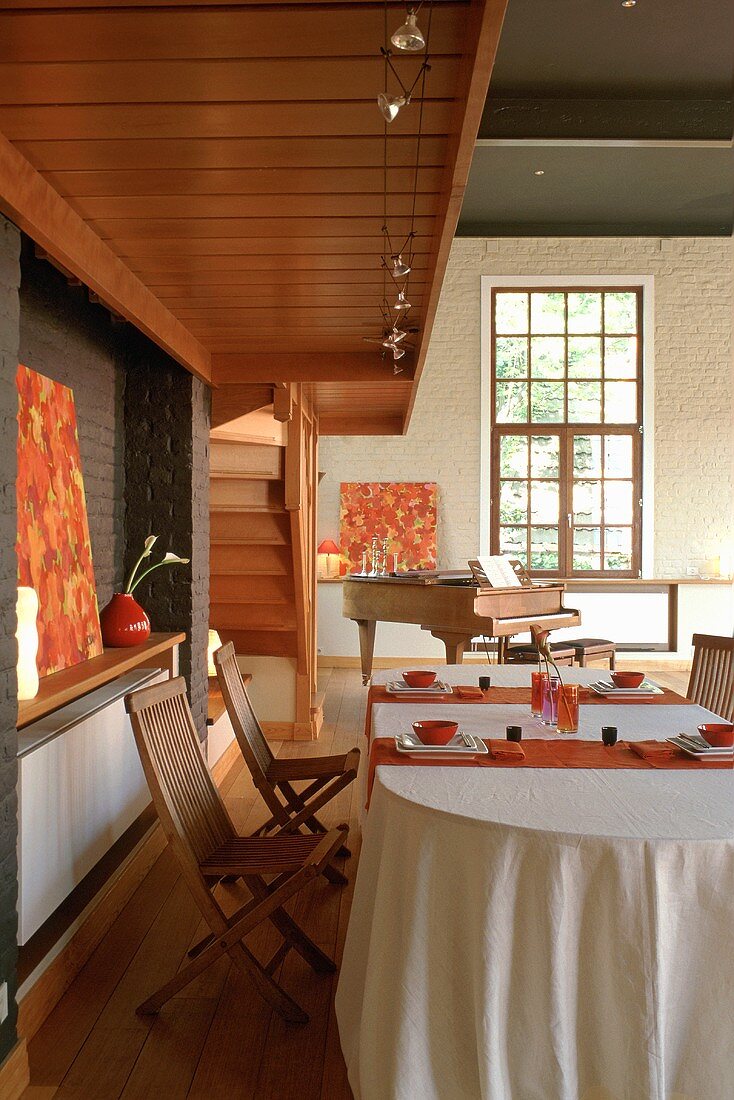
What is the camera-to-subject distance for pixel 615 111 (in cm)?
737

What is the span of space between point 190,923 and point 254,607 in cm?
328

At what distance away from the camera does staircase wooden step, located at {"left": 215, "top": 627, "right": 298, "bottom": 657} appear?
6754 millimetres

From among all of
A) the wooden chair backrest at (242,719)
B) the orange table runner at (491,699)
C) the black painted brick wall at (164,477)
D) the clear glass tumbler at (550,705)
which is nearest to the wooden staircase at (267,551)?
the black painted brick wall at (164,477)

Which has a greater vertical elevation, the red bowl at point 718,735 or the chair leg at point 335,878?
the red bowl at point 718,735

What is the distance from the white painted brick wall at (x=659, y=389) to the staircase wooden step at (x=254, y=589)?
414 cm

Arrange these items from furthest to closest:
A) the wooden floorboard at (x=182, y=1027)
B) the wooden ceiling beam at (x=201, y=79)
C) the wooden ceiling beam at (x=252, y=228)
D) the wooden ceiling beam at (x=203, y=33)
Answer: the wooden ceiling beam at (x=252, y=228) < the wooden floorboard at (x=182, y=1027) < the wooden ceiling beam at (x=201, y=79) < the wooden ceiling beam at (x=203, y=33)

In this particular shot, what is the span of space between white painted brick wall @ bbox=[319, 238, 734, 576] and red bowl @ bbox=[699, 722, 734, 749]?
7.55 metres

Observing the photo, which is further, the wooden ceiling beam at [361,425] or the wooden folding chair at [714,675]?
the wooden ceiling beam at [361,425]

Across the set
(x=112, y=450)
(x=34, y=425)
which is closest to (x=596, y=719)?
(x=34, y=425)

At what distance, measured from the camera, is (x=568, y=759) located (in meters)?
2.83

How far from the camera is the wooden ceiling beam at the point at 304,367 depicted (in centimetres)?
493

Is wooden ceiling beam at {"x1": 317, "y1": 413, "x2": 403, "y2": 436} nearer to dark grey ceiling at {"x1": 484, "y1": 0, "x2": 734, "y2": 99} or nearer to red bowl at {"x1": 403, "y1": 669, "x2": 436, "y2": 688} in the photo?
dark grey ceiling at {"x1": 484, "y1": 0, "x2": 734, "y2": 99}

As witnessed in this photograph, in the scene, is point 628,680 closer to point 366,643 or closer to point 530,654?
point 530,654

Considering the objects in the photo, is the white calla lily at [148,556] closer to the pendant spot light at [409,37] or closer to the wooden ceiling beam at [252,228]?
the wooden ceiling beam at [252,228]
